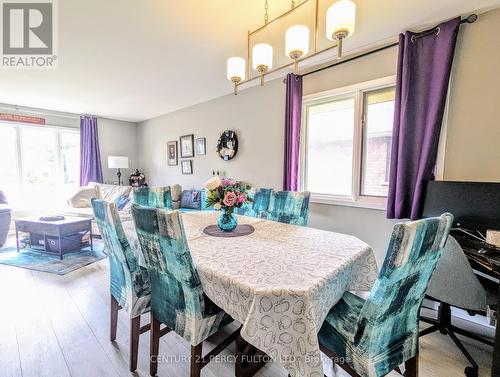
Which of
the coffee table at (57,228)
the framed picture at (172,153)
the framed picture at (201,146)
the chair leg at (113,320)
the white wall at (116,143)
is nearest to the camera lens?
the chair leg at (113,320)

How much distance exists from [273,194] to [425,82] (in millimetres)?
1594

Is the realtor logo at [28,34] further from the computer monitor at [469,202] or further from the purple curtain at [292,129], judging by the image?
the computer monitor at [469,202]

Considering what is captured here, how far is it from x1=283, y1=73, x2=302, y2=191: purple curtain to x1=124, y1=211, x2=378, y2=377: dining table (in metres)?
1.42

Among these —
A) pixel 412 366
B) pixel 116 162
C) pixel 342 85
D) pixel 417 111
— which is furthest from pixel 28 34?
pixel 412 366

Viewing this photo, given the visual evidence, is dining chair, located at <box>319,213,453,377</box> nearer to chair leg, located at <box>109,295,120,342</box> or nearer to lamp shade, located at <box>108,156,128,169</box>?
chair leg, located at <box>109,295,120,342</box>

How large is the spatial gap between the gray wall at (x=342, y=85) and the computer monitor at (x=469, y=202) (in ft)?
0.89

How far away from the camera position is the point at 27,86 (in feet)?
11.1

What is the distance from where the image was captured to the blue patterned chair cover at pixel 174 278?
1.03 m

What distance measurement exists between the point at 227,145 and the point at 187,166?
1296 millimetres

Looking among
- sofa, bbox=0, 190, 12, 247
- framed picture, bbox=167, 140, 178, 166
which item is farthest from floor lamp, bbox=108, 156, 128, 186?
sofa, bbox=0, 190, 12, 247

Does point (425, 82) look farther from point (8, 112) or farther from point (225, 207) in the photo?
point (8, 112)

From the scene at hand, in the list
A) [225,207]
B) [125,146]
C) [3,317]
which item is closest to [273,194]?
[225,207]

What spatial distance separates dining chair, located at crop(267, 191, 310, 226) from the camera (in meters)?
2.08

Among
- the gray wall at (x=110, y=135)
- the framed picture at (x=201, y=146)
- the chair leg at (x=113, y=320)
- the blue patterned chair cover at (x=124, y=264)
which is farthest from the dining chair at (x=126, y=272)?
the gray wall at (x=110, y=135)
